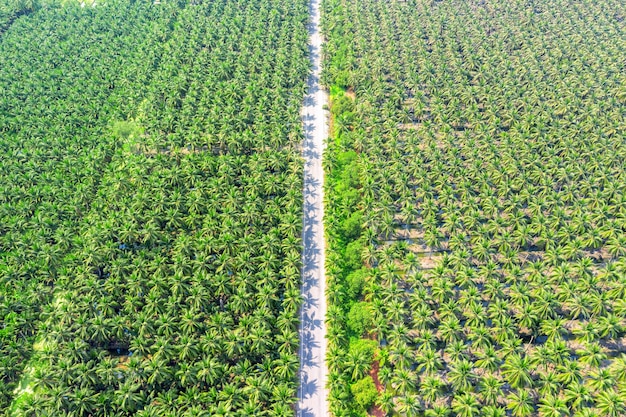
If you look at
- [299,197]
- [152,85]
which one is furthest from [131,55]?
[299,197]

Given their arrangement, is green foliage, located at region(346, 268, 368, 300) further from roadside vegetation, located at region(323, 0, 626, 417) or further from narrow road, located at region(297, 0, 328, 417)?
narrow road, located at region(297, 0, 328, 417)

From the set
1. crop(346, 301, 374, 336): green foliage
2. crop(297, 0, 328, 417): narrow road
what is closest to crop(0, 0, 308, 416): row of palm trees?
crop(297, 0, 328, 417): narrow road

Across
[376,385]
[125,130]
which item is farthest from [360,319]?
[125,130]

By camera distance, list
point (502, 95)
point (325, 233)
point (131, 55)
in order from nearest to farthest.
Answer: point (325, 233), point (502, 95), point (131, 55)

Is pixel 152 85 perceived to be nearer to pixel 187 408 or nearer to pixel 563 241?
→ pixel 187 408

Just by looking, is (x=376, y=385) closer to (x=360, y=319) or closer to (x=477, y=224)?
(x=360, y=319)
